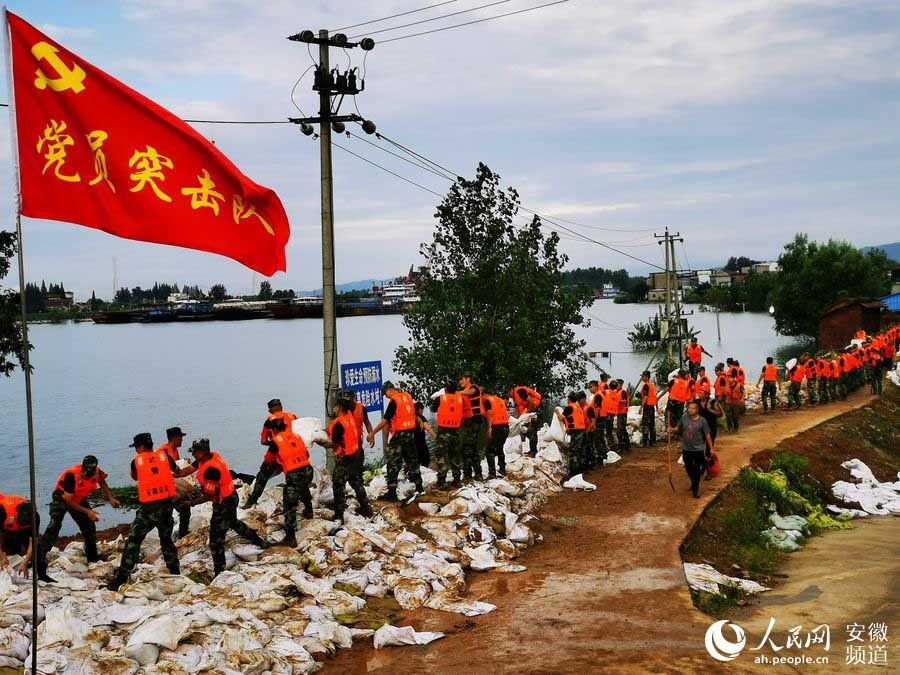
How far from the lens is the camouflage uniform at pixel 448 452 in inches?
516

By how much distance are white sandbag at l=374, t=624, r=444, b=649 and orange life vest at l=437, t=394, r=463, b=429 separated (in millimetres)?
4839

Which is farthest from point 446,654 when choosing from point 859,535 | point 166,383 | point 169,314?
point 169,314

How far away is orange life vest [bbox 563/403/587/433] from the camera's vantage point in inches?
592

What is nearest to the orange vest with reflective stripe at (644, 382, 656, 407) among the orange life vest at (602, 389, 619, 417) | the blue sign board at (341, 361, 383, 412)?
the orange life vest at (602, 389, 619, 417)

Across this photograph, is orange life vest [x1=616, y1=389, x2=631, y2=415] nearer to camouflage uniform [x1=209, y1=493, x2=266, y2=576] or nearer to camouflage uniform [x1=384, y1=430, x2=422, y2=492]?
camouflage uniform [x1=384, y1=430, x2=422, y2=492]

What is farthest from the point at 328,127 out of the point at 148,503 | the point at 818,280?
the point at 818,280

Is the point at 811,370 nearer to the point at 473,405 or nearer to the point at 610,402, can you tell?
the point at 610,402

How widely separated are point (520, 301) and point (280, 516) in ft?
50.3

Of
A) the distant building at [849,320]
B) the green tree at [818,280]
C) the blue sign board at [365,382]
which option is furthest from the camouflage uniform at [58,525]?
the green tree at [818,280]

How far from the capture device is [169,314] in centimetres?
15088

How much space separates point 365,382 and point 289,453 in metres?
4.43

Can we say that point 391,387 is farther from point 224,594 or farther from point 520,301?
point 520,301

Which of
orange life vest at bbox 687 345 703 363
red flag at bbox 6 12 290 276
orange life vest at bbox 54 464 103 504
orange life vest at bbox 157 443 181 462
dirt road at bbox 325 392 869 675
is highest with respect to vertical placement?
red flag at bbox 6 12 290 276

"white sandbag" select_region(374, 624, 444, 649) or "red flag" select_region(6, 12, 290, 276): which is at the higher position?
"red flag" select_region(6, 12, 290, 276)
